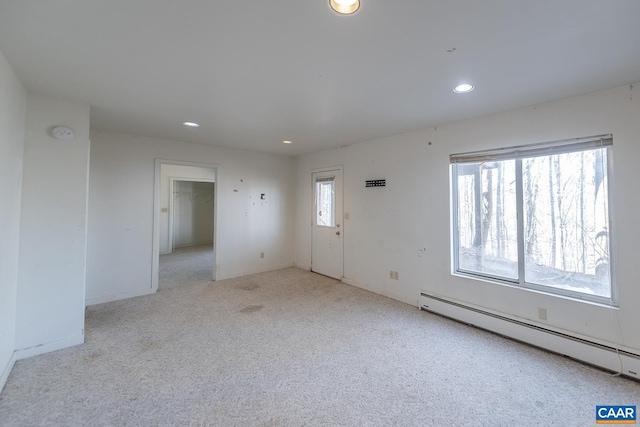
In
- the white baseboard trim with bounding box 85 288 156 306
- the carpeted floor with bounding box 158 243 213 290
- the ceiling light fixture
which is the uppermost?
the ceiling light fixture

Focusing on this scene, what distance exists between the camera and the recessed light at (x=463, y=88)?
2168 millimetres

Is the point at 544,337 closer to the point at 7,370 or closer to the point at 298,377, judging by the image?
the point at 298,377

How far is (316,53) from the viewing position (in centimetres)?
174

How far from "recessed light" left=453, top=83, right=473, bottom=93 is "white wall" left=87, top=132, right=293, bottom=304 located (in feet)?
12.1

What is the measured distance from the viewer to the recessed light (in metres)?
2.17

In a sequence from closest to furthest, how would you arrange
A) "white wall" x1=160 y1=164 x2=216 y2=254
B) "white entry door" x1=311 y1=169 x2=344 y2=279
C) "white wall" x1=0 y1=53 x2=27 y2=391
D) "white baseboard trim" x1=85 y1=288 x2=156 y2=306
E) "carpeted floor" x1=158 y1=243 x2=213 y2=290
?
"white wall" x1=0 y1=53 x2=27 y2=391, "white baseboard trim" x1=85 y1=288 x2=156 y2=306, "carpeted floor" x1=158 y1=243 x2=213 y2=290, "white entry door" x1=311 y1=169 x2=344 y2=279, "white wall" x1=160 y1=164 x2=216 y2=254

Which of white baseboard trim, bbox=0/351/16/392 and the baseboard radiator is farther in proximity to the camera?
the baseboard radiator

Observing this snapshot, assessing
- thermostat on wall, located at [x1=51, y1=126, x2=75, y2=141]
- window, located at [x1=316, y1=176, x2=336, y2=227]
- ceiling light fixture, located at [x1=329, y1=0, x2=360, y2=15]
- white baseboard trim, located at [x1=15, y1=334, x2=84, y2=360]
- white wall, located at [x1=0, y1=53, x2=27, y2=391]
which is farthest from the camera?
window, located at [x1=316, y1=176, x2=336, y2=227]

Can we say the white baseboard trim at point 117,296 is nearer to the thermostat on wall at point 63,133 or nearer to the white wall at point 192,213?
the thermostat on wall at point 63,133

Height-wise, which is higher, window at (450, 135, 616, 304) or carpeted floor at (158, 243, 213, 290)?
window at (450, 135, 616, 304)

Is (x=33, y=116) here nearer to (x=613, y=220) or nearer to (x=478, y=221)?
(x=478, y=221)

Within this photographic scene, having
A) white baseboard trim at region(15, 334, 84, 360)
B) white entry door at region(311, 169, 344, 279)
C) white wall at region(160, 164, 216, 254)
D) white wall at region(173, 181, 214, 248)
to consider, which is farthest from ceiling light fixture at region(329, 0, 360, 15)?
white wall at region(173, 181, 214, 248)

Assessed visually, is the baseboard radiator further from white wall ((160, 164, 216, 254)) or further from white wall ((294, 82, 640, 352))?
white wall ((160, 164, 216, 254))

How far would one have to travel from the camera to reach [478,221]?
10.1 ft
